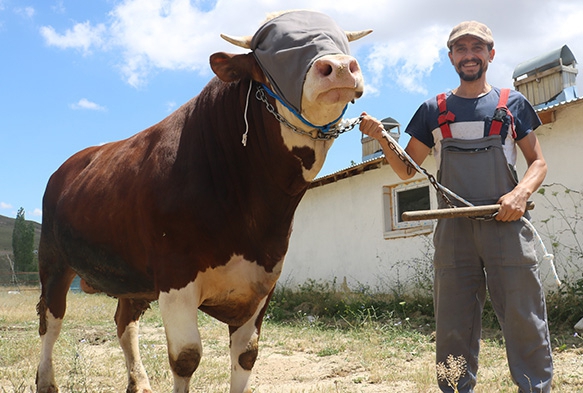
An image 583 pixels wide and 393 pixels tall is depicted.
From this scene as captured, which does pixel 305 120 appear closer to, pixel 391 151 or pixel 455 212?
pixel 391 151

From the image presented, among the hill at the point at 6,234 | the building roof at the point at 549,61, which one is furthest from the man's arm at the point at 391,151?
the hill at the point at 6,234

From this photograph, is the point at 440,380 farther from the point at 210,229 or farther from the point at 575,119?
the point at 575,119

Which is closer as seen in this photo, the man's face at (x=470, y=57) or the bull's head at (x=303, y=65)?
the bull's head at (x=303, y=65)

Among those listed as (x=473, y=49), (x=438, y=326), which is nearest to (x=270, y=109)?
(x=473, y=49)

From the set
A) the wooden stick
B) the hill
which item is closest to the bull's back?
the wooden stick

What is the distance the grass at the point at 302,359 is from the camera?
4633 millimetres

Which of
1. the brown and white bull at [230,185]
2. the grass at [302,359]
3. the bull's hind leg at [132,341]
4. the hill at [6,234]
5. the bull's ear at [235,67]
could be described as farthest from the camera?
the hill at [6,234]

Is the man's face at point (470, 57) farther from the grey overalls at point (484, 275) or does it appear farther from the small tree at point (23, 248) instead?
the small tree at point (23, 248)

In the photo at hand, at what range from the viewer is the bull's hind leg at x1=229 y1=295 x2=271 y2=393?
3.52 m

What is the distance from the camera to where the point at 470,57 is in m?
3.13

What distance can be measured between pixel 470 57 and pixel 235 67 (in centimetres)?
128

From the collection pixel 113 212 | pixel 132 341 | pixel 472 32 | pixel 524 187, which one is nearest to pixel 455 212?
pixel 524 187

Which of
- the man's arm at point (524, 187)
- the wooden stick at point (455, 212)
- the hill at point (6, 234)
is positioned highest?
the hill at point (6, 234)

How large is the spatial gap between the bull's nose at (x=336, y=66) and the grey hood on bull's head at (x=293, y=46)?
0.09m
